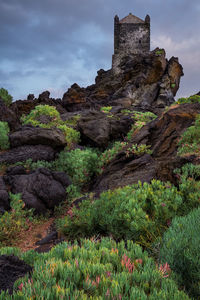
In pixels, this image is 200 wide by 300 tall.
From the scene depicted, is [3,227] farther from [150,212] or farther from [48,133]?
[48,133]

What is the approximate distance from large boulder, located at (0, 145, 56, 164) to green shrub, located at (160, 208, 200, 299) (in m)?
9.64

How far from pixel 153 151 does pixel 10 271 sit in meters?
8.38

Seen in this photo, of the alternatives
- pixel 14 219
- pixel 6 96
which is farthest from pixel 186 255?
pixel 6 96

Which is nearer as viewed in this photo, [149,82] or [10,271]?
[10,271]

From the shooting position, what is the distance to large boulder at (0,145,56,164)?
1155 centimetres

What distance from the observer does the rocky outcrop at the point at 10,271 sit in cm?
231

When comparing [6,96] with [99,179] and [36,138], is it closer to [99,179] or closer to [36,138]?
[36,138]

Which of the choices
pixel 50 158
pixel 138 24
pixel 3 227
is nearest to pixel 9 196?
pixel 3 227

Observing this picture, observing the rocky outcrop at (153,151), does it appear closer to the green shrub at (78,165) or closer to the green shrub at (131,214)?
the green shrub at (78,165)

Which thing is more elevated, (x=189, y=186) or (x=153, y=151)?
A: (x=153, y=151)

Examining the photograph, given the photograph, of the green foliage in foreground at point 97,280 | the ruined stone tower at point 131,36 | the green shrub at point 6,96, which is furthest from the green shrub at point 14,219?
the ruined stone tower at point 131,36

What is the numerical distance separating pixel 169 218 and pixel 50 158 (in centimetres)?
848

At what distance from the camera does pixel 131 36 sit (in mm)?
53656

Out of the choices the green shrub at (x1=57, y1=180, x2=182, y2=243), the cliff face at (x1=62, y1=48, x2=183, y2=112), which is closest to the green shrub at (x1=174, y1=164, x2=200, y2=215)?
the green shrub at (x1=57, y1=180, x2=182, y2=243)
